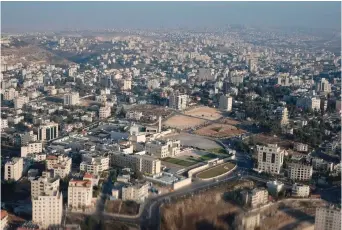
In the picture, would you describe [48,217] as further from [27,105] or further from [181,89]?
[181,89]

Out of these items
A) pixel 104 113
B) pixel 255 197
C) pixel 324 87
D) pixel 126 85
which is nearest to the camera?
pixel 255 197

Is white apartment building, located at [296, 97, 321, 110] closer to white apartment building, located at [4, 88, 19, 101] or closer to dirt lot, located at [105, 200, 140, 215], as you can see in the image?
white apartment building, located at [4, 88, 19, 101]

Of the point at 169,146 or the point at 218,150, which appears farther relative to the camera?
the point at 218,150

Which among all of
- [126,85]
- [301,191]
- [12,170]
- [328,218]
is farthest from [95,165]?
[126,85]

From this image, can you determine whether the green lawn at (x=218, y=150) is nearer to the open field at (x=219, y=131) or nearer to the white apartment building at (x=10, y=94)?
the open field at (x=219, y=131)

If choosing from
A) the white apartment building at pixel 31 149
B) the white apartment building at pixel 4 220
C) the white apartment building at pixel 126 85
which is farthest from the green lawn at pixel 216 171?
the white apartment building at pixel 126 85

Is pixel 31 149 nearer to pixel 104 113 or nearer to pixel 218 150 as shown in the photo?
pixel 218 150
